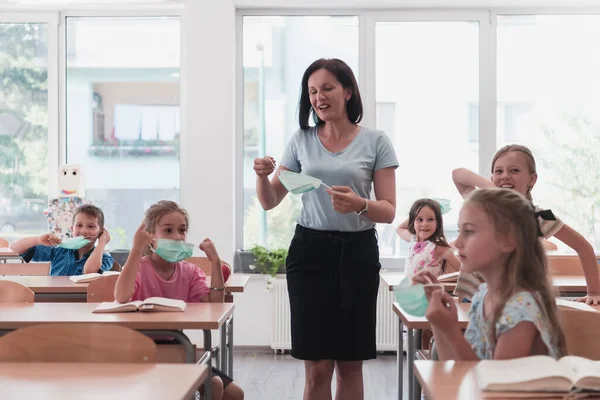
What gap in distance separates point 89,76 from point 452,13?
2.83 metres

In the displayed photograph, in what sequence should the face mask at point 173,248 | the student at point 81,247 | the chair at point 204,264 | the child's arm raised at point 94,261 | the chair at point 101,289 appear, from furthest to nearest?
1. the student at point 81,247
2. the child's arm raised at point 94,261
3. the chair at point 204,264
4. the chair at point 101,289
5. the face mask at point 173,248

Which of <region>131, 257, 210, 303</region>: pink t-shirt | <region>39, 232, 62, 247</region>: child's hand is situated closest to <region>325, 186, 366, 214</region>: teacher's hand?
<region>131, 257, 210, 303</region>: pink t-shirt

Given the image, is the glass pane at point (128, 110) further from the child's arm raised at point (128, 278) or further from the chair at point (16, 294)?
the child's arm raised at point (128, 278)

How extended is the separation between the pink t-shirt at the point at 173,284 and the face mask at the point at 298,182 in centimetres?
77

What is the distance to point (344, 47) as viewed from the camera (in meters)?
5.63

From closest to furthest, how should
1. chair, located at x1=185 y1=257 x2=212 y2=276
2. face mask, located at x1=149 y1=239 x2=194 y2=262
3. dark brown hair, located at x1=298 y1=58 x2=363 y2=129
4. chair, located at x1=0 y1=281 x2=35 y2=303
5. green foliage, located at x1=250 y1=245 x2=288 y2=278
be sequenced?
dark brown hair, located at x1=298 y1=58 x2=363 y2=129, face mask, located at x1=149 y1=239 x2=194 y2=262, chair, located at x1=0 y1=281 x2=35 y2=303, chair, located at x1=185 y1=257 x2=212 y2=276, green foliage, located at x1=250 y1=245 x2=288 y2=278

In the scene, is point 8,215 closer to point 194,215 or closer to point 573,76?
point 194,215

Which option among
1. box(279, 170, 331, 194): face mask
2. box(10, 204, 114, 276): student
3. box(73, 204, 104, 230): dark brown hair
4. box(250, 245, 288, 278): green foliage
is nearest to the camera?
box(279, 170, 331, 194): face mask

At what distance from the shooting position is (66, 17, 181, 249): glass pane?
562cm

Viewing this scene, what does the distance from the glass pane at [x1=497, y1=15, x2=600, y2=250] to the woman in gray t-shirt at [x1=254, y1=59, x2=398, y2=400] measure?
3.33m

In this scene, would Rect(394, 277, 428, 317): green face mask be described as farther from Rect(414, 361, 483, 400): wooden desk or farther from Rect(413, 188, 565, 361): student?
Rect(414, 361, 483, 400): wooden desk

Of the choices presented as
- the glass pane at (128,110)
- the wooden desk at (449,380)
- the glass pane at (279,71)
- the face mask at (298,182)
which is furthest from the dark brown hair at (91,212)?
the wooden desk at (449,380)

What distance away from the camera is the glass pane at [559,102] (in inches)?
217

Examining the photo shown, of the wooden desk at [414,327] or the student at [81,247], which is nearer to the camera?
→ the wooden desk at [414,327]
